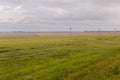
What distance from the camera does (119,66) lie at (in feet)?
84.8

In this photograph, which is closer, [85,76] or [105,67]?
[85,76]

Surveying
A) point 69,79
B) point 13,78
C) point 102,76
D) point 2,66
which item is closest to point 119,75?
point 102,76

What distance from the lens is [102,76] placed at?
23.6m

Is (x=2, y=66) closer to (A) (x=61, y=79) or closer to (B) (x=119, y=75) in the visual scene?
(A) (x=61, y=79)

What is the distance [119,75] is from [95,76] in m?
2.45

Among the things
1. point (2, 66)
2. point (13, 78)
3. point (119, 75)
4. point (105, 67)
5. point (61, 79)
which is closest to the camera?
point (119, 75)

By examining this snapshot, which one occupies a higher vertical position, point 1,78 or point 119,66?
point 119,66

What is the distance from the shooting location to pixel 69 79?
23969mm

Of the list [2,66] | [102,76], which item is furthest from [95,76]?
[2,66]

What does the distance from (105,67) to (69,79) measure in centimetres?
516

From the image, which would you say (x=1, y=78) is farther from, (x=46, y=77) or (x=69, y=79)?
(x=69, y=79)

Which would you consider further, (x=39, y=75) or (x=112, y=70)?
(x=39, y=75)

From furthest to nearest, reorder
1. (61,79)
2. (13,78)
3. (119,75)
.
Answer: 1. (13,78)
2. (61,79)
3. (119,75)

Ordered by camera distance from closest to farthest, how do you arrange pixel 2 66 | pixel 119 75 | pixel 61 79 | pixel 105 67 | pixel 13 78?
pixel 119 75
pixel 61 79
pixel 105 67
pixel 13 78
pixel 2 66
